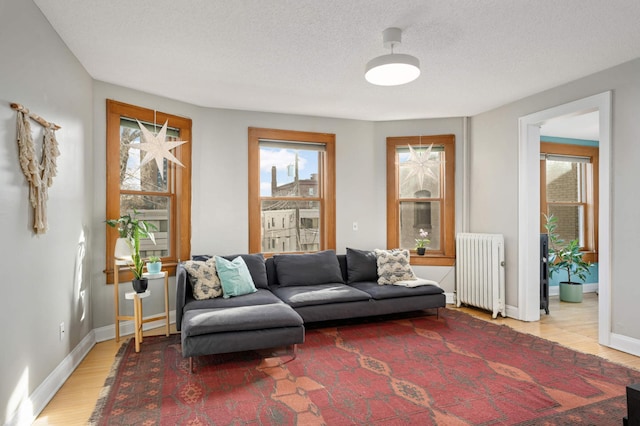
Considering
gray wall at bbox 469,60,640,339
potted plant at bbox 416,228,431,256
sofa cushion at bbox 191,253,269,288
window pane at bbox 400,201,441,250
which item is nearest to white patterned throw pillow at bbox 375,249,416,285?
potted plant at bbox 416,228,431,256

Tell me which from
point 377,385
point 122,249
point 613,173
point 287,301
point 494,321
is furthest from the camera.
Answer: point 494,321

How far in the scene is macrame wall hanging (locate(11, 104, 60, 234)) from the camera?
2326 mm

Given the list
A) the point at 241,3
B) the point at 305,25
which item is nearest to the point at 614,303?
the point at 305,25

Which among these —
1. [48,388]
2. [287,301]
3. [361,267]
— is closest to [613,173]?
[361,267]

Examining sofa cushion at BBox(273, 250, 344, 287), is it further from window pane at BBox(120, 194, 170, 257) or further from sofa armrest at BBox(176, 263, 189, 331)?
window pane at BBox(120, 194, 170, 257)

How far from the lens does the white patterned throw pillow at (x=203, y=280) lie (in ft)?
12.6

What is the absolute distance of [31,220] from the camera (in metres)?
2.48

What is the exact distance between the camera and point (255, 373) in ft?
9.99

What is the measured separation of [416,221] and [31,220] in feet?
15.2

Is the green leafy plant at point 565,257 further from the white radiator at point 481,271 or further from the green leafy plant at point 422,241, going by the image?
the green leafy plant at point 422,241

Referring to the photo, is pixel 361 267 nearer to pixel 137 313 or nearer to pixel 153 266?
pixel 153 266

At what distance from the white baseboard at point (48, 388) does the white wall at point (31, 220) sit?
0.02m

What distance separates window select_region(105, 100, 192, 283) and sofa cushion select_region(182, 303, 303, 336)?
1.44m

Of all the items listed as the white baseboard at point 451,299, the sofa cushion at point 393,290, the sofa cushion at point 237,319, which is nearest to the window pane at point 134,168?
the sofa cushion at point 237,319
